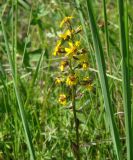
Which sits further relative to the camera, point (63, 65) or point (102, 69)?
point (63, 65)

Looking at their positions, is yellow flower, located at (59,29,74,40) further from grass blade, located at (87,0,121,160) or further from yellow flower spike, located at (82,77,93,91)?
grass blade, located at (87,0,121,160)

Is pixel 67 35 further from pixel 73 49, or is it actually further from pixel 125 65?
pixel 125 65

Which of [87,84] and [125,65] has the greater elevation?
[125,65]

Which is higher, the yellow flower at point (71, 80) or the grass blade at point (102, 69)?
the grass blade at point (102, 69)

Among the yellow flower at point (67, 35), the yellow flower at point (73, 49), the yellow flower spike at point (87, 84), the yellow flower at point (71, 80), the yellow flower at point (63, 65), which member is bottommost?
the yellow flower spike at point (87, 84)

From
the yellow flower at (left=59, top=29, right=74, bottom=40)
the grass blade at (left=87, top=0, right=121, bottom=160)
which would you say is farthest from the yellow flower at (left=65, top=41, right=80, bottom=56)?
the grass blade at (left=87, top=0, right=121, bottom=160)

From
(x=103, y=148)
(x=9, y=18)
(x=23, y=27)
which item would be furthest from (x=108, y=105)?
(x=23, y=27)

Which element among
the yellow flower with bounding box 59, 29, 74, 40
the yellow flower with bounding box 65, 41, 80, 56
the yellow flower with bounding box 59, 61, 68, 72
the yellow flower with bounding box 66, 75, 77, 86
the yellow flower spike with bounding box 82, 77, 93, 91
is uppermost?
the yellow flower with bounding box 59, 29, 74, 40

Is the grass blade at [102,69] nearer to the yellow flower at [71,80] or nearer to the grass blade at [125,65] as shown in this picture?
the grass blade at [125,65]

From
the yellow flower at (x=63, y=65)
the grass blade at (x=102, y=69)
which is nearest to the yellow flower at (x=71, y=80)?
the yellow flower at (x=63, y=65)

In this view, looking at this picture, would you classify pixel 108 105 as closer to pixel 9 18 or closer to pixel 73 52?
pixel 73 52

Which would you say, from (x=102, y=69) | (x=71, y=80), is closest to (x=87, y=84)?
(x=71, y=80)
